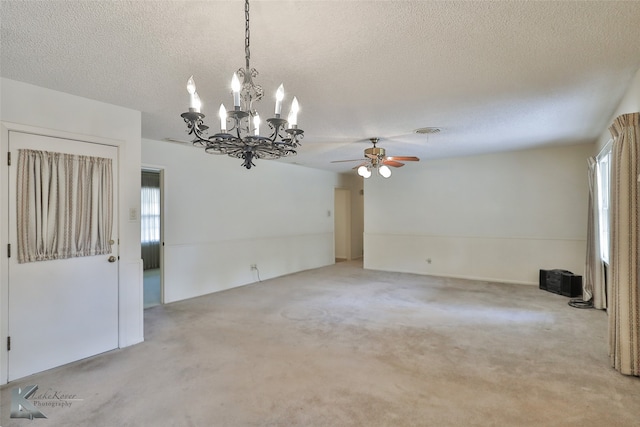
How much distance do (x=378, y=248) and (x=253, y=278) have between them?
305cm

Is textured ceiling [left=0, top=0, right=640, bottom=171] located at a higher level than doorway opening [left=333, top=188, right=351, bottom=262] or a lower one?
higher

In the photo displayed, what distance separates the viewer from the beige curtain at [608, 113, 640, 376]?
102 inches

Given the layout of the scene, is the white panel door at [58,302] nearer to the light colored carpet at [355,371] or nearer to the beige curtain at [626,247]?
the light colored carpet at [355,371]

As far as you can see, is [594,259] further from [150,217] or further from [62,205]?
[150,217]

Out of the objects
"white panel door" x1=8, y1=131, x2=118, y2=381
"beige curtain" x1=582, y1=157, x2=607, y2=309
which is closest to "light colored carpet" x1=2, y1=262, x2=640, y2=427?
"white panel door" x1=8, y1=131, x2=118, y2=381

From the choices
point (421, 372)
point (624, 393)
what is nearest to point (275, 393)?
point (421, 372)

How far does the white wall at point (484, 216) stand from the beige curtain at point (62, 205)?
18.9ft

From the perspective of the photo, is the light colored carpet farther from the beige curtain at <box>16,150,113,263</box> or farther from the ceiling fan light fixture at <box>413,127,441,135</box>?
the ceiling fan light fixture at <box>413,127,441,135</box>

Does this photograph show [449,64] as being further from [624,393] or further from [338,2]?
[624,393]

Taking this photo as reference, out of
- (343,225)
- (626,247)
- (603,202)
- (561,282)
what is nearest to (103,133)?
(626,247)

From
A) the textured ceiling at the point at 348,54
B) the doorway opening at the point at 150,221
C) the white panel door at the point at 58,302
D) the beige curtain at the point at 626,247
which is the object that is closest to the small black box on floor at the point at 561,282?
the textured ceiling at the point at 348,54

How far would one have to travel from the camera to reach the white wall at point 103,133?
8.77 ft

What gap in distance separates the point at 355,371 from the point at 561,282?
4374 mm

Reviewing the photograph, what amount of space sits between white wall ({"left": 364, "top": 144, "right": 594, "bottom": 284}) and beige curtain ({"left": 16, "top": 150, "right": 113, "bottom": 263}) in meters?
5.75
